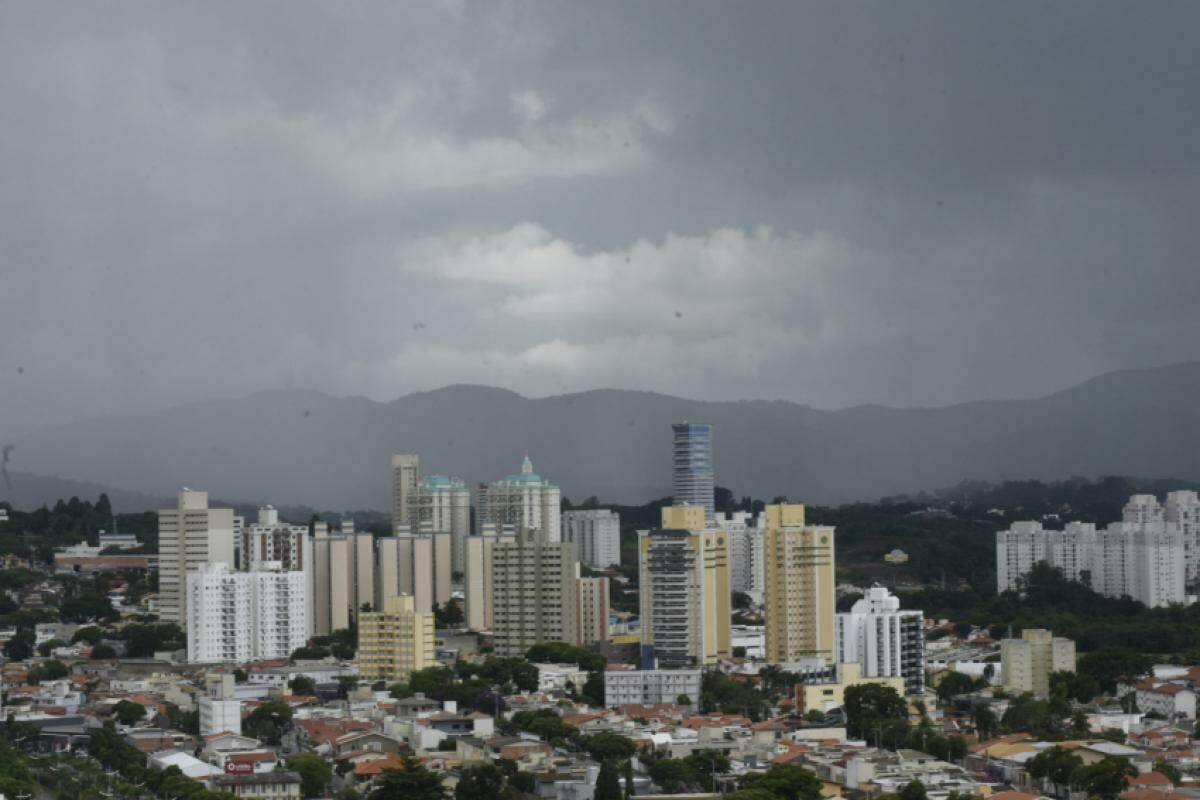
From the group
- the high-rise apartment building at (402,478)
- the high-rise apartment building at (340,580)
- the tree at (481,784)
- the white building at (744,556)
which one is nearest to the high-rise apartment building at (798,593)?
the high-rise apartment building at (340,580)

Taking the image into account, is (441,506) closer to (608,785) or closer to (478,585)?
(478,585)

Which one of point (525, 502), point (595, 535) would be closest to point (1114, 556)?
point (525, 502)

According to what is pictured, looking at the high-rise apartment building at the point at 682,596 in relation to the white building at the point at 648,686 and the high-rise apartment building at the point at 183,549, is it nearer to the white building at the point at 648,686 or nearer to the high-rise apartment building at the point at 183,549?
the white building at the point at 648,686

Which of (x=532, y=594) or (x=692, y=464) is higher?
(x=692, y=464)

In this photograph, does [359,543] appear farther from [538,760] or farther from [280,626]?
[538,760]

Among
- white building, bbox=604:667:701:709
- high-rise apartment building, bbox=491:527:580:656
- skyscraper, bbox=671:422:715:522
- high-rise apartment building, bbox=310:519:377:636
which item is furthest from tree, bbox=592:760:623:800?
skyscraper, bbox=671:422:715:522

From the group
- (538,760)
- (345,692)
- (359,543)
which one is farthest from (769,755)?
(359,543)
